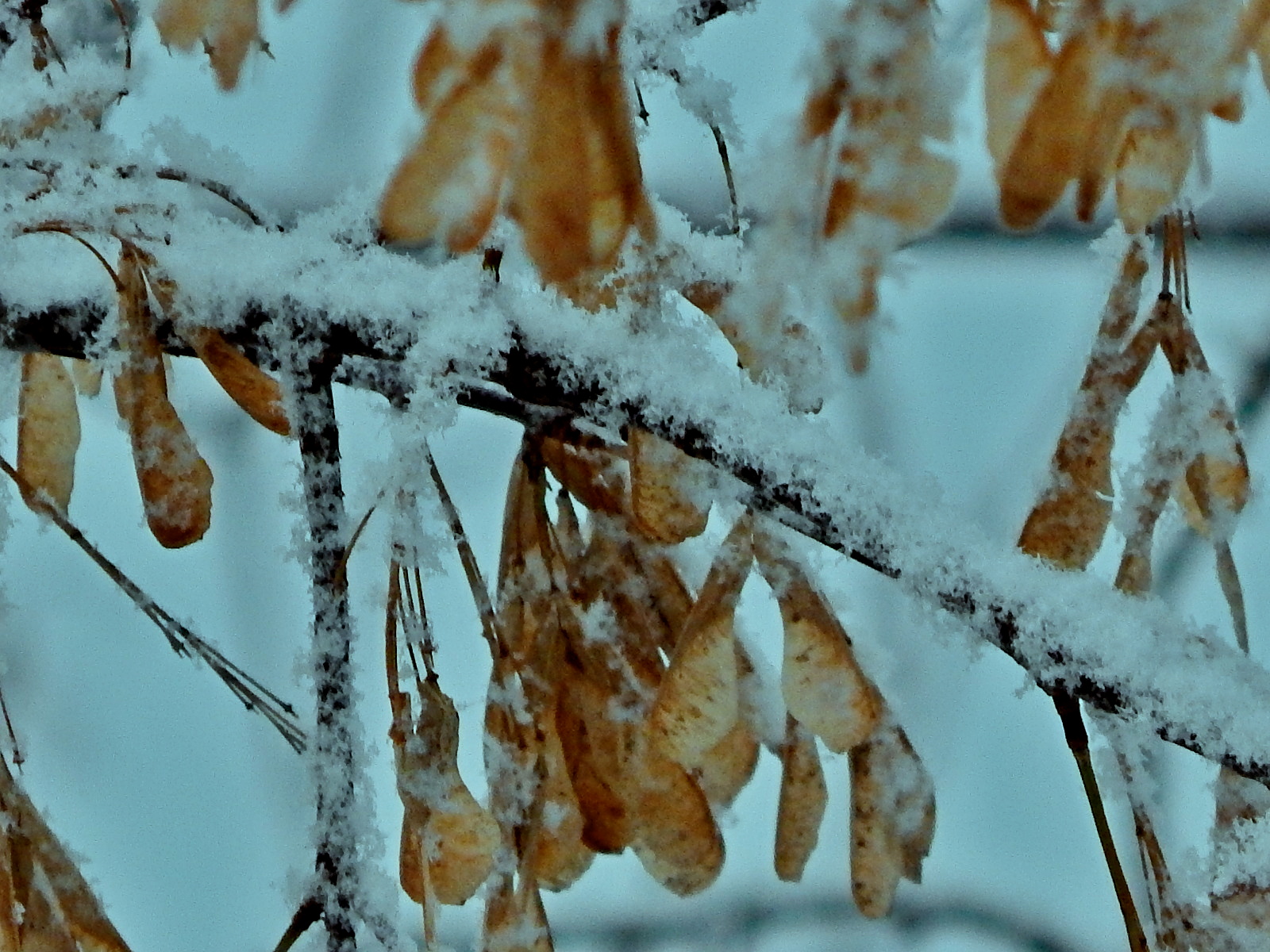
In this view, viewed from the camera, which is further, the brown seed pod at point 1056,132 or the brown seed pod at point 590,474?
the brown seed pod at point 590,474

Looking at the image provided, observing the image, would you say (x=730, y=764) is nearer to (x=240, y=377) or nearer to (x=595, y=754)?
(x=595, y=754)

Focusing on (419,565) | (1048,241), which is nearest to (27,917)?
(419,565)

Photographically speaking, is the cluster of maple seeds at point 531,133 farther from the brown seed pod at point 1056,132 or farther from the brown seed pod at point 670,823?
the brown seed pod at point 670,823

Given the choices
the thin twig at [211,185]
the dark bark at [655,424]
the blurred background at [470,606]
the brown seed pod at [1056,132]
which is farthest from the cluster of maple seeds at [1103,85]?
the blurred background at [470,606]

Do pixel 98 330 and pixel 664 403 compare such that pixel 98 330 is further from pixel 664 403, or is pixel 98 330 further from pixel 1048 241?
pixel 1048 241

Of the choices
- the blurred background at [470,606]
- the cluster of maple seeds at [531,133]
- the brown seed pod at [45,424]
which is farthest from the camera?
the blurred background at [470,606]

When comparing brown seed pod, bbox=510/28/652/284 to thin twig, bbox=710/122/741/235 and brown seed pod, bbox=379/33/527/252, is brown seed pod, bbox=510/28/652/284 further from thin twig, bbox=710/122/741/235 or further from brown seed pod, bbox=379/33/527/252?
thin twig, bbox=710/122/741/235
